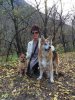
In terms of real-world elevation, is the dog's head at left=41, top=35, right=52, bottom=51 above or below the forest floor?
above

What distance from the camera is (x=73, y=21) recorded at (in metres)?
40.2

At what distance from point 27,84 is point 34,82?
231 millimetres

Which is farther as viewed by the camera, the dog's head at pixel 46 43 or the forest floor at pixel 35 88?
the dog's head at pixel 46 43

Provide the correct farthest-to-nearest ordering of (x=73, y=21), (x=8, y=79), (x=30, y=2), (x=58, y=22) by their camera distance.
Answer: (x=73, y=21) → (x=58, y=22) → (x=30, y=2) → (x=8, y=79)

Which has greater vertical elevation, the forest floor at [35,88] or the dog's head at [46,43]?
the dog's head at [46,43]

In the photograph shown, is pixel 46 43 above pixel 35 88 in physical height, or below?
above

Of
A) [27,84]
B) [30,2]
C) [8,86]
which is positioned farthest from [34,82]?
[30,2]

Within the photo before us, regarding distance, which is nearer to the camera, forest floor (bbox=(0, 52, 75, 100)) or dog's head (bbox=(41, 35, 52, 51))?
forest floor (bbox=(0, 52, 75, 100))

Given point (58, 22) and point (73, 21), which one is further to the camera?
point (73, 21)

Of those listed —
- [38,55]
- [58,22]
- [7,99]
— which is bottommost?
[7,99]

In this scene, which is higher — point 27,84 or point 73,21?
point 73,21

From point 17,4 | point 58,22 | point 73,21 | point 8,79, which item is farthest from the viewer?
point 73,21

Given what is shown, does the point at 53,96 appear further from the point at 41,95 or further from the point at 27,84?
the point at 27,84

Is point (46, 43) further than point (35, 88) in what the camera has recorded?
Yes
